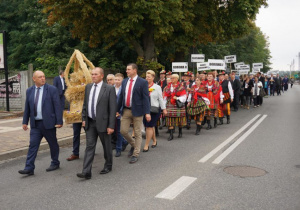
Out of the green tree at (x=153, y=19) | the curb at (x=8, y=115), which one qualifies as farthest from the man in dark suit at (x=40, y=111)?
the green tree at (x=153, y=19)

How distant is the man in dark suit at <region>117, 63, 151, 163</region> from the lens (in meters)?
6.93

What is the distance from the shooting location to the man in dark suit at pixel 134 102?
6934 mm

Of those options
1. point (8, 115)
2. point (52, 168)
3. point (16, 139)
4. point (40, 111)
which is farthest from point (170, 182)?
point (8, 115)

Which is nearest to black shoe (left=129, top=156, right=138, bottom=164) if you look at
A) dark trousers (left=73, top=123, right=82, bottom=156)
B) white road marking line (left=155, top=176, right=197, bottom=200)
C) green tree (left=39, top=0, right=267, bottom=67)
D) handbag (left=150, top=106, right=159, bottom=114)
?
dark trousers (left=73, top=123, right=82, bottom=156)

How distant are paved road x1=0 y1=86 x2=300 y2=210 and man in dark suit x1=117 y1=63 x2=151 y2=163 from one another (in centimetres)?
52

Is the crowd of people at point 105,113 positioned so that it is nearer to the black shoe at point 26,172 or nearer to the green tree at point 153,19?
the black shoe at point 26,172

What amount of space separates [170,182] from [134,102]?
205 centimetres

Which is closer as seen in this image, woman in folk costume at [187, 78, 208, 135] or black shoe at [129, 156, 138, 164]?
black shoe at [129, 156, 138, 164]

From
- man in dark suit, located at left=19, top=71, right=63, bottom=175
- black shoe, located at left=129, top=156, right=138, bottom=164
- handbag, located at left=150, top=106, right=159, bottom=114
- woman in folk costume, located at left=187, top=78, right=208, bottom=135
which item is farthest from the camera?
woman in folk costume, located at left=187, top=78, right=208, bottom=135

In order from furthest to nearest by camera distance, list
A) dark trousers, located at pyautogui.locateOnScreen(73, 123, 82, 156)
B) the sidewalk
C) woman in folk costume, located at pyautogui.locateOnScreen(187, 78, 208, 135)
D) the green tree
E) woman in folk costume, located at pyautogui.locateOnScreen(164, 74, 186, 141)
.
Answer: the green tree
woman in folk costume, located at pyautogui.locateOnScreen(187, 78, 208, 135)
woman in folk costume, located at pyautogui.locateOnScreen(164, 74, 186, 141)
the sidewalk
dark trousers, located at pyautogui.locateOnScreen(73, 123, 82, 156)

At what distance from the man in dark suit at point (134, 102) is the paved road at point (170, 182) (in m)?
0.52

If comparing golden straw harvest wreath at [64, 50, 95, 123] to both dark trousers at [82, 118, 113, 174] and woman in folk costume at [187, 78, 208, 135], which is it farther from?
woman in folk costume at [187, 78, 208, 135]

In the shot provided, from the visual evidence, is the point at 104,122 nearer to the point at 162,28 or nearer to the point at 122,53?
the point at 162,28

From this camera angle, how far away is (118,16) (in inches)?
711
